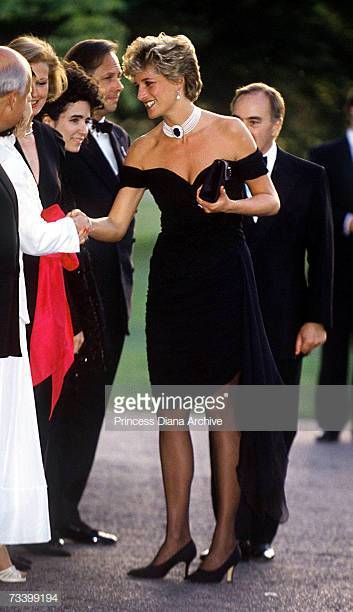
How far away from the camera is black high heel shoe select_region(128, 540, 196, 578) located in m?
5.44

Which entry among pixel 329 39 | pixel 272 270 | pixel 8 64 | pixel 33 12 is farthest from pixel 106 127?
pixel 329 39

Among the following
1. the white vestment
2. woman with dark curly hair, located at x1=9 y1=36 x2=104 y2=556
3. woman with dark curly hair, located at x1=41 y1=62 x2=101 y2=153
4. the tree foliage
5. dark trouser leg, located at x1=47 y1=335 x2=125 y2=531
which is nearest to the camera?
the white vestment

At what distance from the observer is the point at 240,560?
5801mm

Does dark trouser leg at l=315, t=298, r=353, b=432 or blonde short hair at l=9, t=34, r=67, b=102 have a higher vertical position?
blonde short hair at l=9, t=34, r=67, b=102

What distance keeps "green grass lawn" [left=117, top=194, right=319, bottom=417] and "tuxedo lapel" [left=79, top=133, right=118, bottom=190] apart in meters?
0.18

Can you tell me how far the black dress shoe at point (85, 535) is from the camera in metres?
6.11

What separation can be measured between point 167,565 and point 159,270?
1028 millimetres

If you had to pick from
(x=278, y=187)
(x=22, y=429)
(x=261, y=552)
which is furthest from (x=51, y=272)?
(x=261, y=552)

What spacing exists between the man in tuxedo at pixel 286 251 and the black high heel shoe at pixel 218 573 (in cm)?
29

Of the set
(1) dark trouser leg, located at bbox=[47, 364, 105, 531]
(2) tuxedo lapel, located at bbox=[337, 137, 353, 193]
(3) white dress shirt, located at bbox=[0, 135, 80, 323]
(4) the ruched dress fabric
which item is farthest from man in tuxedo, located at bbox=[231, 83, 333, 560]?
(2) tuxedo lapel, located at bbox=[337, 137, 353, 193]

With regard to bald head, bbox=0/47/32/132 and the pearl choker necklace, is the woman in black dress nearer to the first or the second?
the pearl choker necklace

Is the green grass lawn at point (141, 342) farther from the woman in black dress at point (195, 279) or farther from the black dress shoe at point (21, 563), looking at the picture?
the black dress shoe at point (21, 563)

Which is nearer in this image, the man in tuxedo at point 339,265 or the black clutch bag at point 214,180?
the black clutch bag at point 214,180

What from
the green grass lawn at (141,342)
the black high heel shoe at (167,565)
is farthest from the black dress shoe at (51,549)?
the green grass lawn at (141,342)
